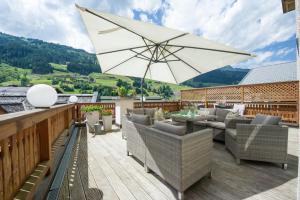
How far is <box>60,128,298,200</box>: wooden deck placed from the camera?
202 cm

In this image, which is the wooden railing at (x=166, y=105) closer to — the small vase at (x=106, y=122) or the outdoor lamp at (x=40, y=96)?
the small vase at (x=106, y=122)

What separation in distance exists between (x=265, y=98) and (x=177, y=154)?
6960mm

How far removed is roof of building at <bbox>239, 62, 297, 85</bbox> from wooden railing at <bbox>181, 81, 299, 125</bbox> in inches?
446

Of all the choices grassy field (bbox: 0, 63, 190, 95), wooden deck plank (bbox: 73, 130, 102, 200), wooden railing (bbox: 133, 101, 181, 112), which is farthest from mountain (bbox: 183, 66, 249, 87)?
wooden deck plank (bbox: 73, 130, 102, 200)

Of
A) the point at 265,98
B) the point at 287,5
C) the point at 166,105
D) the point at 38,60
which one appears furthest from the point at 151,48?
the point at 38,60

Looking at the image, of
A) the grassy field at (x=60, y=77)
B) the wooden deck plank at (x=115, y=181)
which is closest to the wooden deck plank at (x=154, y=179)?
the wooden deck plank at (x=115, y=181)

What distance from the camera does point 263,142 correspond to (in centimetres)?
277

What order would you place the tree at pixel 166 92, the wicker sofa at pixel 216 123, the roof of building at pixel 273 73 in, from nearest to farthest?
the wicker sofa at pixel 216 123
the tree at pixel 166 92
the roof of building at pixel 273 73

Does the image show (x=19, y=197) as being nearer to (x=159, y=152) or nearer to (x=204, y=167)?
(x=159, y=152)

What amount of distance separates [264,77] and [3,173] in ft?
70.7

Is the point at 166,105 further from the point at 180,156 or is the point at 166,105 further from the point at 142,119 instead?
the point at 180,156

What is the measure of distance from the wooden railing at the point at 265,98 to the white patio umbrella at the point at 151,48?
162 inches

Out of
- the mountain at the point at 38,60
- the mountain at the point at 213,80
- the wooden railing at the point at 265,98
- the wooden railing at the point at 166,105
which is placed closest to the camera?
the wooden railing at the point at 265,98

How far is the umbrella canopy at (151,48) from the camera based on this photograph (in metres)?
2.68
